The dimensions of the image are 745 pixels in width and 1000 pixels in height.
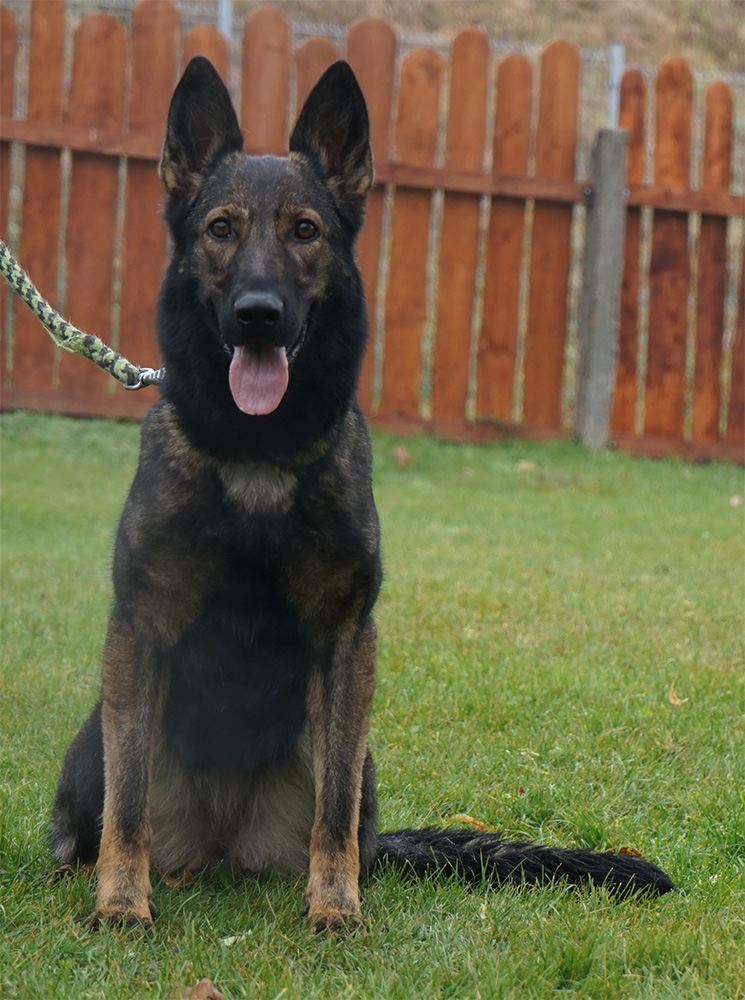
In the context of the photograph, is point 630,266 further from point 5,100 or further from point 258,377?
point 258,377

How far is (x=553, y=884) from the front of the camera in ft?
9.60

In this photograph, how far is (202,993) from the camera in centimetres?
236

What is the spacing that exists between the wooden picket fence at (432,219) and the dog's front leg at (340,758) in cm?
619

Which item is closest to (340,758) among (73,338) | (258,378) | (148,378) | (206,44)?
(258,378)

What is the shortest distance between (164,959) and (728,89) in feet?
28.2

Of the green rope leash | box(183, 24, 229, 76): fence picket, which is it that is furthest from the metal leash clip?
box(183, 24, 229, 76): fence picket

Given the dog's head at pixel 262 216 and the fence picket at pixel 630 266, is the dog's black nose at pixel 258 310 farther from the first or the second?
the fence picket at pixel 630 266

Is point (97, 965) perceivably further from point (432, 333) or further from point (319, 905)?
point (432, 333)

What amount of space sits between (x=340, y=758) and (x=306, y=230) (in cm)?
126

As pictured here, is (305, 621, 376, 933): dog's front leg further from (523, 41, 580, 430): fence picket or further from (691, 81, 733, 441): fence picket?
(691, 81, 733, 441): fence picket

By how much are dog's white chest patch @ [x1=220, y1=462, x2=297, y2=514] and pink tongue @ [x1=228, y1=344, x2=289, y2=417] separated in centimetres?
13

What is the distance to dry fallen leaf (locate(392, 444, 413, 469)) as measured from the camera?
888cm

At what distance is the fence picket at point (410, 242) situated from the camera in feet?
29.6

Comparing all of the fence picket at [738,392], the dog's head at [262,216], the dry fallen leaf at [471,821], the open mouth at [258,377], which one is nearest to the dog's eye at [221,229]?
the dog's head at [262,216]
